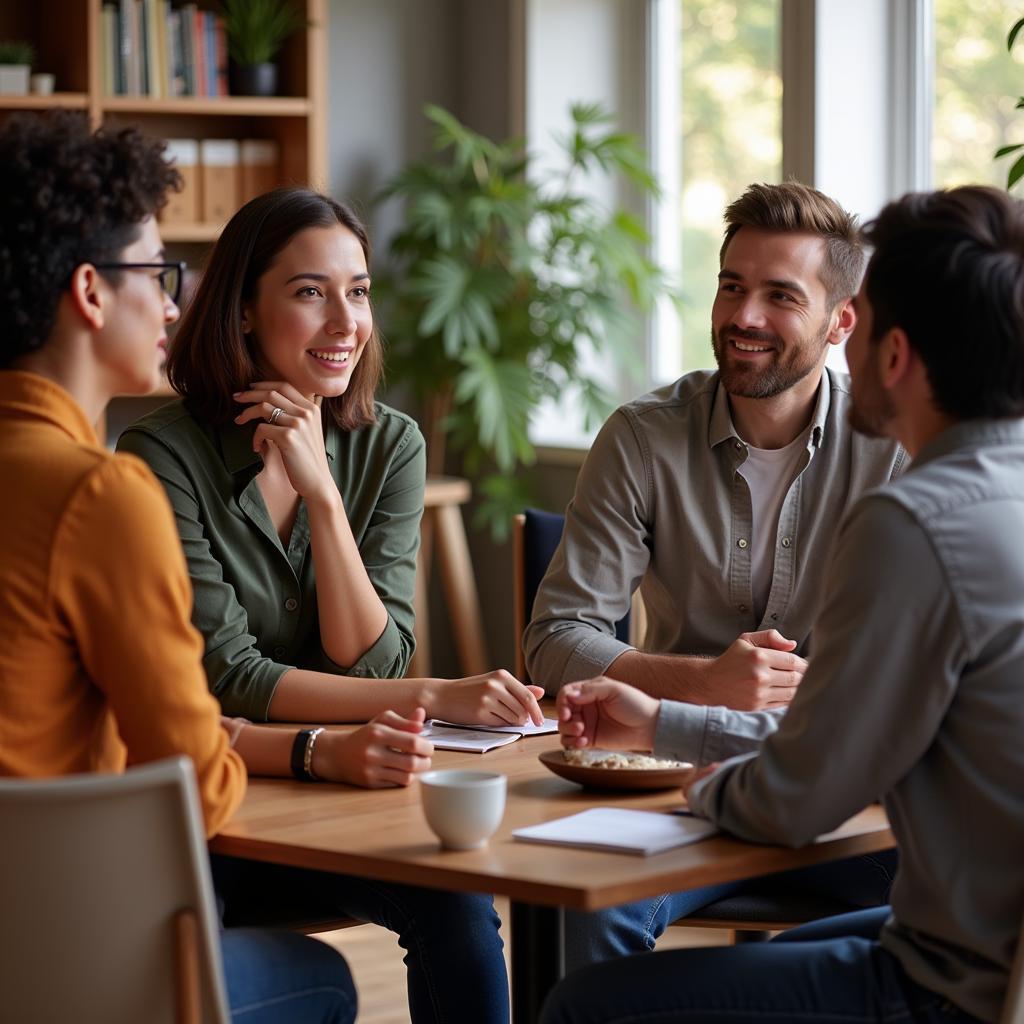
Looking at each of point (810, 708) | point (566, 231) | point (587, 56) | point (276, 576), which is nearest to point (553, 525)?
point (276, 576)

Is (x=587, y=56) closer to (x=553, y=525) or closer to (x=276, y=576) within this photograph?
(x=553, y=525)

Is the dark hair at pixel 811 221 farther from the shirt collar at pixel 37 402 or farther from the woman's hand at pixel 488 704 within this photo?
the shirt collar at pixel 37 402

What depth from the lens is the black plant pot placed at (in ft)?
14.6

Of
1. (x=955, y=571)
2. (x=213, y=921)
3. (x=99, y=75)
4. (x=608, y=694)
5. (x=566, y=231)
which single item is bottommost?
(x=213, y=921)

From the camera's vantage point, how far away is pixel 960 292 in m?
1.49

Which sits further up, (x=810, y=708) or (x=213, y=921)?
(x=810, y=708)

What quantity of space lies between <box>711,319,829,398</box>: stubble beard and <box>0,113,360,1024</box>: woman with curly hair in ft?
3.32

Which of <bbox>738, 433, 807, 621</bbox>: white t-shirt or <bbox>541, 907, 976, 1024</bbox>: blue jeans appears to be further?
<bbox>738, 433, 807, 621</bbox>: white t-shirt

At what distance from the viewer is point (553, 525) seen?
8.98 ft

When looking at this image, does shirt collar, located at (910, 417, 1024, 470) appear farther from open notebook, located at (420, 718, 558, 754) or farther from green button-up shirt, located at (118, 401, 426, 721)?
green button-up shirt, located at (118, 401, 426, 721)

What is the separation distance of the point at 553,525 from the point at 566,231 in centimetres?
193

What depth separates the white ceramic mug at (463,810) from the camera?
4.84ft

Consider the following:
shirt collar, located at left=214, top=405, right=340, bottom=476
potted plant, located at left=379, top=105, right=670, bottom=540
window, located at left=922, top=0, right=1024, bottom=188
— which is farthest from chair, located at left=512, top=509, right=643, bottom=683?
potted plant, located at left=379, top=105, right=670, bottom=540

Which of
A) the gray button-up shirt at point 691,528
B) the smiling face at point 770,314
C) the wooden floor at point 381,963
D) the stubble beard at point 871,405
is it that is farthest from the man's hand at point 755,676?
the wooden floor at point 381,963
